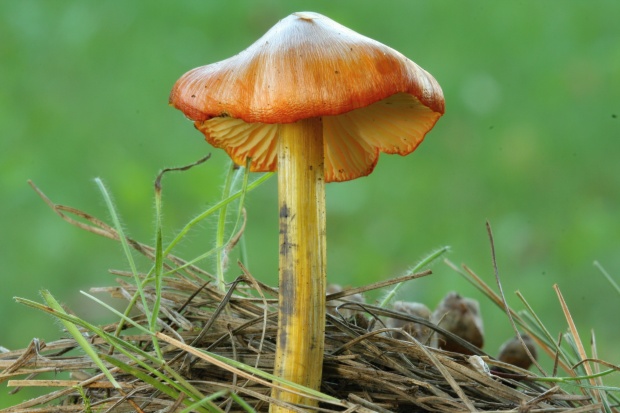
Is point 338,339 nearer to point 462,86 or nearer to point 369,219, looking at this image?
point 369,219

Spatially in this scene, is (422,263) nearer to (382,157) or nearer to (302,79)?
(302,79)

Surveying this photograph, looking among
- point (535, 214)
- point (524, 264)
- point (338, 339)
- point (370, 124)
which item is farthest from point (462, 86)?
point (338, 339)

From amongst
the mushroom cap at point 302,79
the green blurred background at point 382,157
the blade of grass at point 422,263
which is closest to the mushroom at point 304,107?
the mushroom cap at point 302,79

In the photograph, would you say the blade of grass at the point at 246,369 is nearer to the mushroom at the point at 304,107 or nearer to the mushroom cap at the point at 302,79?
the mushroom at the point at 304,107

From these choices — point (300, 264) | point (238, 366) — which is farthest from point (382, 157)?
point (238, 366)

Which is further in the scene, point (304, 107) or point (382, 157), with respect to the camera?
point (382, 157)

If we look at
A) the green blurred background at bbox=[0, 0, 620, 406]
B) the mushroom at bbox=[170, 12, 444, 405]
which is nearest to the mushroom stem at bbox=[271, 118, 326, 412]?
the mushroom at bbox=[170, 12, 444, 405]
